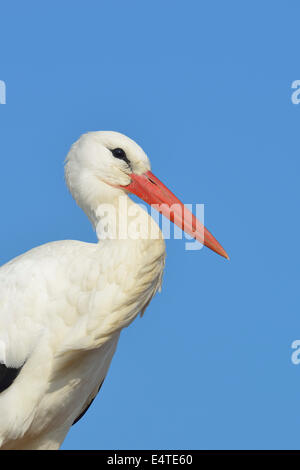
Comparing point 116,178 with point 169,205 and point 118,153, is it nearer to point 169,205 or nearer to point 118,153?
point 118,153

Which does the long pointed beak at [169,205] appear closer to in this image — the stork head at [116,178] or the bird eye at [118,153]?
the stork head at [116,178]

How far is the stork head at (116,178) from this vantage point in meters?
5.12

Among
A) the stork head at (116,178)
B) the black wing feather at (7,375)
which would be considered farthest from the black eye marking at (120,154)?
the black wing feather at (7,375)

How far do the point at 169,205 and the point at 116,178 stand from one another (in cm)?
34

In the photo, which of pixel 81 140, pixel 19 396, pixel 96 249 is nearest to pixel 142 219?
pixel 96 249

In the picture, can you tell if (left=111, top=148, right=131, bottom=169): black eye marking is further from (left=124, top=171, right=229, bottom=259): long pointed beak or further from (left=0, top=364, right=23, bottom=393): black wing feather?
(left=0, top=364, right=23, bottom=393): black wing feather

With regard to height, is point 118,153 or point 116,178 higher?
point 118,153

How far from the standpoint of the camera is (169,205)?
527 centimetres

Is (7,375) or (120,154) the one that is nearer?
(7,375)

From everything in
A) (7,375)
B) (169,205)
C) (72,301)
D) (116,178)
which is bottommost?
(7,375)

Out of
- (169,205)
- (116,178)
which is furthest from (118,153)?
(169,205)

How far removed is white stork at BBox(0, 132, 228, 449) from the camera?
4777 millimetres
